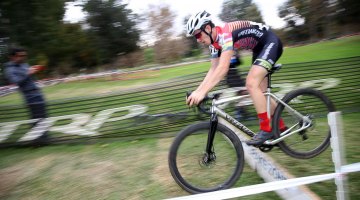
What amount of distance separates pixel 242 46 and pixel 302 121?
1370 millimetres

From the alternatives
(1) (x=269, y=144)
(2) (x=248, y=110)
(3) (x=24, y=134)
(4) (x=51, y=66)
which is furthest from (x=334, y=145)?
(4) (x=51, y=66)

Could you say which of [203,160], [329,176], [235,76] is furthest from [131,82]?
[329,176]

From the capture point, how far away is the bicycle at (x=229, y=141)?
327 cm

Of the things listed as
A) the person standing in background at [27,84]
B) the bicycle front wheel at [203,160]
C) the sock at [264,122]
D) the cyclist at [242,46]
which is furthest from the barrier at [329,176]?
the person standing in background at [27,84]

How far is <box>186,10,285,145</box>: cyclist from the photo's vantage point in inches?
128

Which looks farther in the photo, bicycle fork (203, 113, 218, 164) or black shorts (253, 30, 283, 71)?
black shorts (253, 30, 283, 71)

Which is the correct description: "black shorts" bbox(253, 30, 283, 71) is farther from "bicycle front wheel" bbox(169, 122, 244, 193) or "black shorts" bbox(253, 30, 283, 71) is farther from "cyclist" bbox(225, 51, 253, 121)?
"cyclist" bbox(225, 51, 253, 121)

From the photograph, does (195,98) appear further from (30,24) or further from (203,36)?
(30,24)

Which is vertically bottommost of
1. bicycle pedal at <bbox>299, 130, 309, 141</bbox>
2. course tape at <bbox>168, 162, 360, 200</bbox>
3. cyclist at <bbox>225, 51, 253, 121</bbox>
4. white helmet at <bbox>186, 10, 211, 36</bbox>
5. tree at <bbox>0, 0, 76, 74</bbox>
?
bicycle pedal at <bbox>299, 130, 309, 141</bbox>

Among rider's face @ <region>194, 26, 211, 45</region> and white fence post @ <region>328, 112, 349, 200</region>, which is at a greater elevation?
rider's face @ <region>194, 26, 211, 45</region>

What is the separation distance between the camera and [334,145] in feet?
7.40

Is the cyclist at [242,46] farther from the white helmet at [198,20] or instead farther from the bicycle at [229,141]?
the bicycle at [229,141]

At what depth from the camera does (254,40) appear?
378 centimetres

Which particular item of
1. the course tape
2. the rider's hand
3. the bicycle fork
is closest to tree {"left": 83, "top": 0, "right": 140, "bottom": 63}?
the bicycle fork
